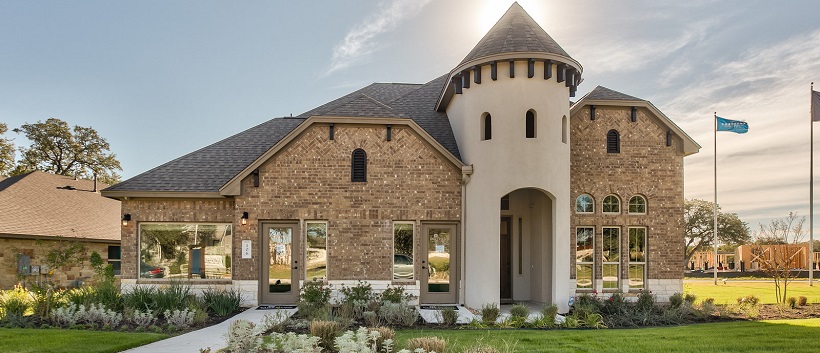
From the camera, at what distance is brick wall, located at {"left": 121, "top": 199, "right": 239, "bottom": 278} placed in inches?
505

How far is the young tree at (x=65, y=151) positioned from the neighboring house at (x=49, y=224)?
43.1ft

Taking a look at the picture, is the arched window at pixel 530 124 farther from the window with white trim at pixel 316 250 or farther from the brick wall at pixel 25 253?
the brick wall at pixel 25 253

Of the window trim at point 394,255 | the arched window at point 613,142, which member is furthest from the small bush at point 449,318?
the arched window at point 613,142

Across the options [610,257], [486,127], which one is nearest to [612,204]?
[610,257]

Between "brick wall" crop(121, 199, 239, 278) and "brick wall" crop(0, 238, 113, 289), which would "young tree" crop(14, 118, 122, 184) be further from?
"brick wall" crop(121, 199, 239, 278)

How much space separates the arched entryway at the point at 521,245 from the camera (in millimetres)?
13570

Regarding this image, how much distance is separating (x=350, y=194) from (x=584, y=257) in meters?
6.77

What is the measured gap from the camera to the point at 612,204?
541 inches

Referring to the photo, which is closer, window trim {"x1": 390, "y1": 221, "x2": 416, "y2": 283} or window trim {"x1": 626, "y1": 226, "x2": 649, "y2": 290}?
window trim {"x1": 390, "y1": 221, "x2": 416, "y2": 283}

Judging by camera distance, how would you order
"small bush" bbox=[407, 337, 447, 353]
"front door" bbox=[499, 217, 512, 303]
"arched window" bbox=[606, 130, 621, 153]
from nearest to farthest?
"small bush" bbox=[407, 337, 447, 353] < "arched window" bbox=[606, 130, 621, 153] < "front door" bbox=[499, 217, 512, 303]

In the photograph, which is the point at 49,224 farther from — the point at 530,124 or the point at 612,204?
the point at 612,204

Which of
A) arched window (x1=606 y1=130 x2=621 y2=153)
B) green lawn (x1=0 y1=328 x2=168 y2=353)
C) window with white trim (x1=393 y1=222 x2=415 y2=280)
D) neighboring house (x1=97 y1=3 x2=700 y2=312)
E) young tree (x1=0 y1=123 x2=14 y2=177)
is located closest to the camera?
green lawn (x1=0 y1=328 x2=168 y2=353)

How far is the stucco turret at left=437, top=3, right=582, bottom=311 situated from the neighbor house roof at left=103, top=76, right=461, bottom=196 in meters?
1.65

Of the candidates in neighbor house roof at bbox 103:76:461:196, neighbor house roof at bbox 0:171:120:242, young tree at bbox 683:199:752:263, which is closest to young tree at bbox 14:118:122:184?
neighbor house roof at bbox 0:171:120:242
